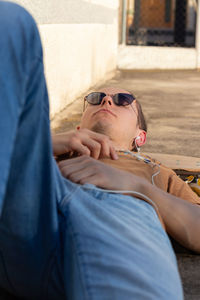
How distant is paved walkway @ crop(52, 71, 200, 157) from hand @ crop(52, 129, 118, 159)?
8.77ft

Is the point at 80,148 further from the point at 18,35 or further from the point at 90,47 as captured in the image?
the point at 90,47

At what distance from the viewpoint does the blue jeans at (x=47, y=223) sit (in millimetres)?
1591

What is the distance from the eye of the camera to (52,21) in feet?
21.3

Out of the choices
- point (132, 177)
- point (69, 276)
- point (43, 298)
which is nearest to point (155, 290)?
point (69, 276)

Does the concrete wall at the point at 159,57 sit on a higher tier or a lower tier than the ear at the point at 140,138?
lower

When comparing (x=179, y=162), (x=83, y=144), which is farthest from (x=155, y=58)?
(x=83, y=144)

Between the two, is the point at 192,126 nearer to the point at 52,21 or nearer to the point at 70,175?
the point at 52,21

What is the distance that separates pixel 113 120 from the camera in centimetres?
304

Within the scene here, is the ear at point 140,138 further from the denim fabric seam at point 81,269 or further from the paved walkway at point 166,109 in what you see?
the paved walkway at point 166,109

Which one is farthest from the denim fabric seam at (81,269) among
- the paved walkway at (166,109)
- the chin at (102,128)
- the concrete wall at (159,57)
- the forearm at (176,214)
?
the concrete wall at (159,57)

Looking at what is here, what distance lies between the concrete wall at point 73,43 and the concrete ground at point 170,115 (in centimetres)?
26

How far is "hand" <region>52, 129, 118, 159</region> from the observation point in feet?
8.11

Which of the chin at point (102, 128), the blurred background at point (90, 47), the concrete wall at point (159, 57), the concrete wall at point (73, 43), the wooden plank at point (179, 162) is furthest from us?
the concrete wall at point (159, 57)

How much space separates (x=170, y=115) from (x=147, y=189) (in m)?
4.95
